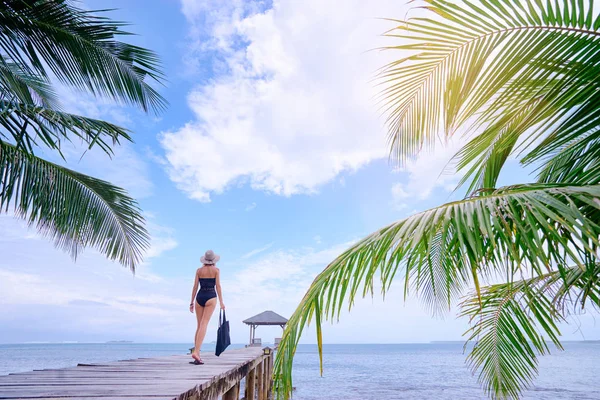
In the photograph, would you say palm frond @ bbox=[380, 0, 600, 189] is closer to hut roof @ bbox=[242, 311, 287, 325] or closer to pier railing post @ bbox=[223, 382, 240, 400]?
A: pier railing post @ bbox=[223, 382, 240, 400]

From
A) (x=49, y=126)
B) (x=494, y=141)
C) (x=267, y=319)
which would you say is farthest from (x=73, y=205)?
(x=267, y=319)

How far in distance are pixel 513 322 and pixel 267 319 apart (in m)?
19.9

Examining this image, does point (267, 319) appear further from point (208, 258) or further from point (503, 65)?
point (503, 65)

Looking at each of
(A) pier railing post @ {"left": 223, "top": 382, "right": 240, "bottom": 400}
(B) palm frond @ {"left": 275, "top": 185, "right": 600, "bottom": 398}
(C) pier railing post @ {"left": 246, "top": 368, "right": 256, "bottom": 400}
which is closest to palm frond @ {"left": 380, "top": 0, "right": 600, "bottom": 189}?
(B) palm frond @ {"left": 275, "top": 185, "right": 600, "bottom": 398}

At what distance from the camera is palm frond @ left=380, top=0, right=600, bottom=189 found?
2.16 metres

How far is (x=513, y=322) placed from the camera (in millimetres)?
3963

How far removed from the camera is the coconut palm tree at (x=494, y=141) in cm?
184

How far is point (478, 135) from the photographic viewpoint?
3.12 metres

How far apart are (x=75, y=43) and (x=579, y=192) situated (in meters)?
5.55

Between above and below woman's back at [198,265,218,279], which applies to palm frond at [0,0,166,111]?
above

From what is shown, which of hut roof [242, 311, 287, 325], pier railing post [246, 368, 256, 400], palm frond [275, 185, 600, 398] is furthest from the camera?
hut roof [242, 311, 287, 325]

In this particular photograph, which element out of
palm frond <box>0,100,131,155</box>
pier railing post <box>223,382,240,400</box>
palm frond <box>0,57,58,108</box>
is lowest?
pier railing post <box>223,382,240,400</box>

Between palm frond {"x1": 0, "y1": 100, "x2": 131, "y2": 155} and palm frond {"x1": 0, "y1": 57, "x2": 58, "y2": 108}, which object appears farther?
palm frond {"x1": 0, "y1": 57, "x2": 58, "y2": 108}

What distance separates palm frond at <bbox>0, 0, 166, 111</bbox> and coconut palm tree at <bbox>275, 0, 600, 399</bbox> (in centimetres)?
405
